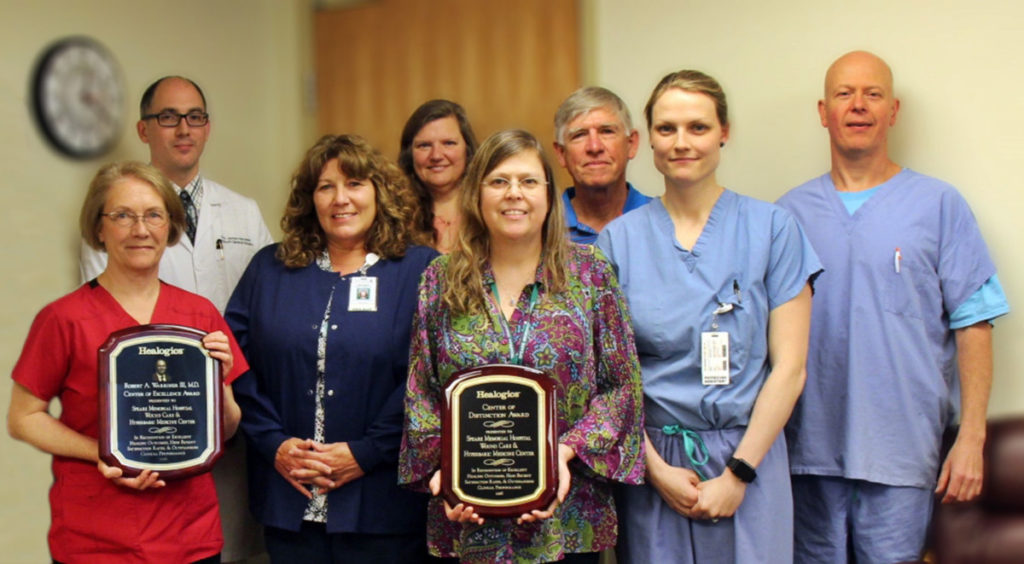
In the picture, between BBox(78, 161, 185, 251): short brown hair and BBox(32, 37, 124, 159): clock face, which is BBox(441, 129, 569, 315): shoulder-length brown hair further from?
BBox(32, 37, 124, 159): clock face

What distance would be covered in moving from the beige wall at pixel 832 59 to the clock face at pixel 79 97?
1.73 metres

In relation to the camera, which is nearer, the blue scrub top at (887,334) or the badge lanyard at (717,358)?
the badge lanyard at (717,358)

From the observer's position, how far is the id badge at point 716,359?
211 cm

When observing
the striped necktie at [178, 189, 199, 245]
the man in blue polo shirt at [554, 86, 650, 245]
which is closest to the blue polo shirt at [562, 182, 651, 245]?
the man in blue polo shirt at [554, 86, 650, 245]

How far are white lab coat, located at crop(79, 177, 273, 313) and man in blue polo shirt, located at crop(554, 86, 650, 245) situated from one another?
1.01 m

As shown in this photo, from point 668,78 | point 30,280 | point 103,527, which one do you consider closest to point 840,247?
point 668,78

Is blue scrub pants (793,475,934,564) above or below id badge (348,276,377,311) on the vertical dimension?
below

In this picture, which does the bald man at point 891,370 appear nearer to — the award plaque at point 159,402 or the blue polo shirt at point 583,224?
the blue polo shirt at point 583,224

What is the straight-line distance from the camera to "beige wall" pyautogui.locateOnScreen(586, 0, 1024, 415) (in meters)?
2.76

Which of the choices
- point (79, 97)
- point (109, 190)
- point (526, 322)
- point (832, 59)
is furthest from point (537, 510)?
point (79, 97)

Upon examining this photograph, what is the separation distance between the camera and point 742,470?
2.08 metres

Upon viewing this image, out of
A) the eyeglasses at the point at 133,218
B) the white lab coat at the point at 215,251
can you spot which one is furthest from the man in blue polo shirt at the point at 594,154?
the eyeglasses at the point at 133,218

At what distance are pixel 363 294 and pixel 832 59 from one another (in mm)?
1788

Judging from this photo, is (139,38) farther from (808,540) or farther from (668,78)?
(808,540)
